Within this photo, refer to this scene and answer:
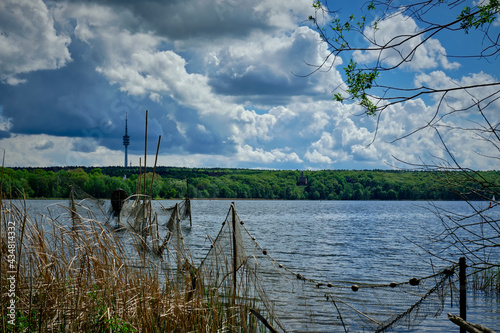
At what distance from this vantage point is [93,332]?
15.1ft

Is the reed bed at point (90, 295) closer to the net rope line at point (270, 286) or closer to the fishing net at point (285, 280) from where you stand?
the net rope line at point (270, 286)

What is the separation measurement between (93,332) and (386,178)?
427 ft

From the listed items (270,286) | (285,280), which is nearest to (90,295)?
(285,280)

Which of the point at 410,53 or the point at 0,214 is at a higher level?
the point at 410,53

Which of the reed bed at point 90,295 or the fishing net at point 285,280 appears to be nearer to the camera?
the reed bed at point 90,295

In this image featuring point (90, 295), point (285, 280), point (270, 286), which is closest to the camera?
point (90, 295)

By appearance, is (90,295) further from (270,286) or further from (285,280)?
(270,286)

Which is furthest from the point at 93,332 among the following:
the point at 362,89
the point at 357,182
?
the point at 357,182

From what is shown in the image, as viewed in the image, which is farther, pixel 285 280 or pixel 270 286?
pixel 270 286

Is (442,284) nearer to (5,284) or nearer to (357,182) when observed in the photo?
(5,284)

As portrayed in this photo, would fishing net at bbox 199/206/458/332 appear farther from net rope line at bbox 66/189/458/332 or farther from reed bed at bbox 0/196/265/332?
reed bed at bbox 0/196/265/332

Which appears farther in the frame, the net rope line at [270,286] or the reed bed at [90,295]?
the net rope line at [270,286]

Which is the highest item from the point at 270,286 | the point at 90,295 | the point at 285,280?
the point at 90,295

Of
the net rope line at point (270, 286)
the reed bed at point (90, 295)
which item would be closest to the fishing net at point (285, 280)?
the net rope line at point (270, 286)
